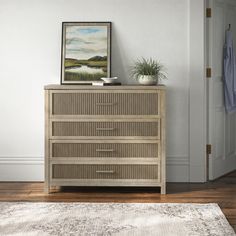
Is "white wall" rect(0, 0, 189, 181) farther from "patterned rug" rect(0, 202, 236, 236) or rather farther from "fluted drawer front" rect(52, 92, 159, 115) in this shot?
"patterned rug" rect(0, 202, 236, 236)

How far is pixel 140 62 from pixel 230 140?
1.37 metres

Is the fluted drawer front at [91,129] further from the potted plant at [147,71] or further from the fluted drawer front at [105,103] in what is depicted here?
the potted plant at [147,71]

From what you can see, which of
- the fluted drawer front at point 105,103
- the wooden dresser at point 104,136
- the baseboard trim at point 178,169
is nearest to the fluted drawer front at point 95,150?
the wooden dresser at point 104,136

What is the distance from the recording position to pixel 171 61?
5.36 m

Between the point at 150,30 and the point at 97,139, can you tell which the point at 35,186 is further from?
the point at 150,30

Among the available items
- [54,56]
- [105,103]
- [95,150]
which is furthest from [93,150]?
[54,56]

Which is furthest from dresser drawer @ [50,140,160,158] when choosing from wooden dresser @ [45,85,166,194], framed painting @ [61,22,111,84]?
framed painting @ [61,22,111,84]

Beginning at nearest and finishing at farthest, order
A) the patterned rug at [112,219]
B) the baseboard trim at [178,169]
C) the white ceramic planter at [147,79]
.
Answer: the patterned rug at [112,219]
the white ceramic planter at [147,79]
the baseboard trim at [178,169]

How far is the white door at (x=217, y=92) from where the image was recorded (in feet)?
17.8

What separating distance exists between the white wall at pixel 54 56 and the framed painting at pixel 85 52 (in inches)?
3.3

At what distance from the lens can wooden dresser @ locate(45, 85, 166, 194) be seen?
16.0 ft

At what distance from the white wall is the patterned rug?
102 cm

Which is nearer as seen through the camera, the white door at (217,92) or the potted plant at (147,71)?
the potted plant at (147,71)

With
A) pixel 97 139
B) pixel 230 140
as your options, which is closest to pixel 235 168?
pixel 230 140
